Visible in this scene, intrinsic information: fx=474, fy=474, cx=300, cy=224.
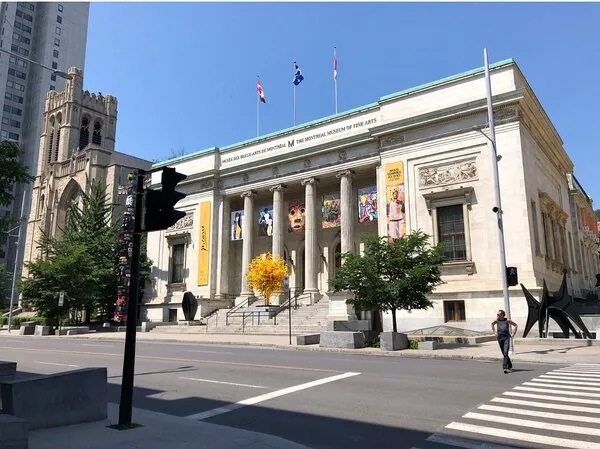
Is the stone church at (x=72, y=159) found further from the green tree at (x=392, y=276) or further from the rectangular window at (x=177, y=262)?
the green tree at (x=392, y=276)

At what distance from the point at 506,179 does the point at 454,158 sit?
3711 mm

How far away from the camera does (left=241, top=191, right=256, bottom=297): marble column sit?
1676 inches

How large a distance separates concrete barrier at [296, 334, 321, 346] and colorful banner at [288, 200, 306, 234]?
692 inches

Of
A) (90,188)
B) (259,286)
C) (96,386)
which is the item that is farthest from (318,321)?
(90,188)

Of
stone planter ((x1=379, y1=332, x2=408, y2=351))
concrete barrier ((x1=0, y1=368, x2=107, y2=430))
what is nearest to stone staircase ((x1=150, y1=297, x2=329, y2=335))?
stone planter ((x1=379, y1=332, x2=408, y2=351))

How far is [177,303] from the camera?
44375 millimetres

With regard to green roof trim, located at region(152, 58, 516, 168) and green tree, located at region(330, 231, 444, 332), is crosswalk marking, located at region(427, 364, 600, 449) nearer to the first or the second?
green tree, located at region(330, 231, 444, 332)

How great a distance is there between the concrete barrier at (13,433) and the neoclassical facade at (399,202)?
25998mm

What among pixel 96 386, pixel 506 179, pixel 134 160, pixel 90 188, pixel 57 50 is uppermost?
pixel 57 50

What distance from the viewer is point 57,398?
6691 millimetres

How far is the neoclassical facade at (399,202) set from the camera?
29188 mm

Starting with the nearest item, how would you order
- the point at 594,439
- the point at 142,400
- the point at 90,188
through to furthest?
the point at 594,439 < the point at 142,400 < the point at 90,188

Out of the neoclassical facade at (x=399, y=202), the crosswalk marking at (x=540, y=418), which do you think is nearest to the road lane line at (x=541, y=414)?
the crosswalk marking at (x=540, y=418)

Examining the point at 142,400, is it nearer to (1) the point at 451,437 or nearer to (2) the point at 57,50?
(1) the point at 451,437
